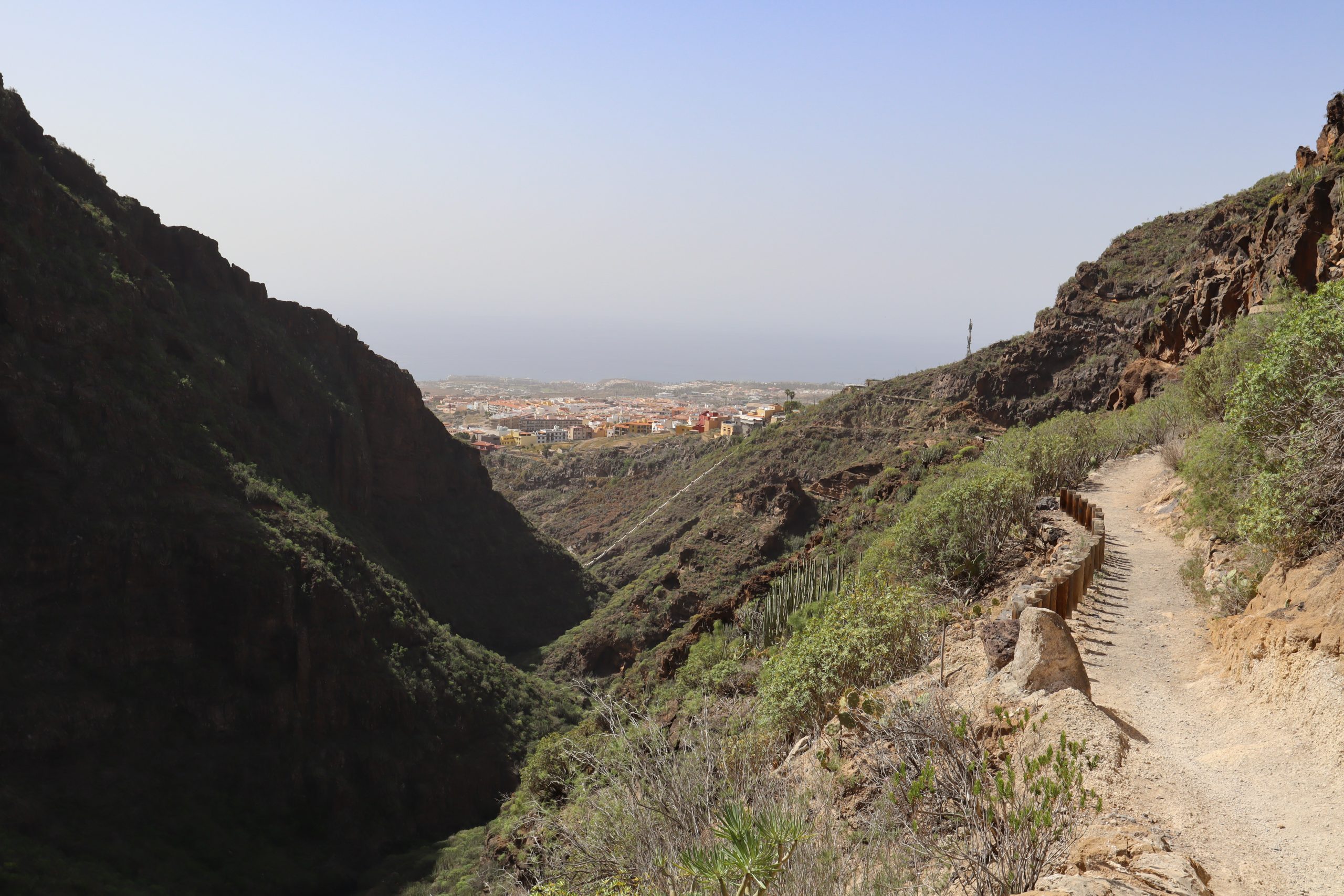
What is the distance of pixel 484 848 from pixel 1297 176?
1525 inches

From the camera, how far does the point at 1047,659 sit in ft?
23.1

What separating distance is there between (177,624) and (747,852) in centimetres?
2595

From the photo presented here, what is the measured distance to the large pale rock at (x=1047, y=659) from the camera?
699 cm

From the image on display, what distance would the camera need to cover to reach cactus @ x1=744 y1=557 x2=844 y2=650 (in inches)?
852

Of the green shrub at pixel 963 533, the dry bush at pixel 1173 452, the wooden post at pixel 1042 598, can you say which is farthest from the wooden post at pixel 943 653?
the dry bush at pixel 1173 452

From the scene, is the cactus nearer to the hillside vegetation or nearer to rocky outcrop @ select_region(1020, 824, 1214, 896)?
the hillside vegetation

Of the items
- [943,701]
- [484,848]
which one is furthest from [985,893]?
[484,848]

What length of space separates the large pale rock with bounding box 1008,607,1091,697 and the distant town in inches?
2088

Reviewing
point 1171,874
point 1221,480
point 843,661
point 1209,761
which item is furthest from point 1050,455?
point 1171,874

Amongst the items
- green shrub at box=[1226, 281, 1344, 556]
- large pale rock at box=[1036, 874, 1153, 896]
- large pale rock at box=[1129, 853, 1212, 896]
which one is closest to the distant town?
green shrub at box=[1226, 281, 1344, 556]

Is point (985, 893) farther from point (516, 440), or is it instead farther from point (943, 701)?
point (516, 440)

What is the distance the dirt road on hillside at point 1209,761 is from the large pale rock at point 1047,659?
0.60m

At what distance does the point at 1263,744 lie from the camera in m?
6.43

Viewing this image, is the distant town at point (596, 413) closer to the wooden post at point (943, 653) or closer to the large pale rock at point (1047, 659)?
the wooden post at point (943, 653)
